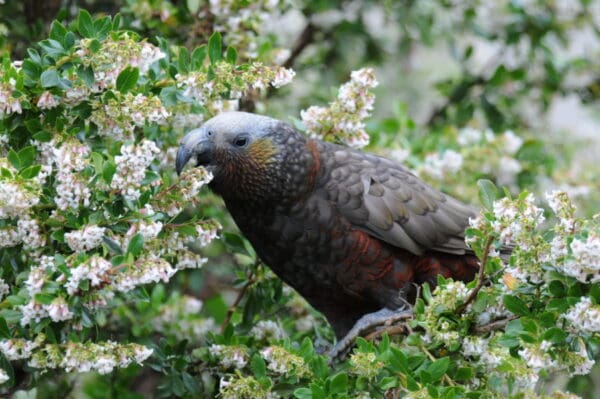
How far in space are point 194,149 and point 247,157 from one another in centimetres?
25

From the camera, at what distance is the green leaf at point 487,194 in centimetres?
267

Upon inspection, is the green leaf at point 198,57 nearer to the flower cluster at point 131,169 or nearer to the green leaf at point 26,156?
the flower cluster at point 131,169

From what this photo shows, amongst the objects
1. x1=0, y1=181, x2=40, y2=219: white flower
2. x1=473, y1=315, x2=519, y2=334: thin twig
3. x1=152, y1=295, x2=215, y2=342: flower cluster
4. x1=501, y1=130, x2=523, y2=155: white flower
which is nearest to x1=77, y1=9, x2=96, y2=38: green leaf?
x1=0, y1=181, x2=40, y2=219: white flower

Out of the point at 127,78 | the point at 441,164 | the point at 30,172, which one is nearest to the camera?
the point at 30,172

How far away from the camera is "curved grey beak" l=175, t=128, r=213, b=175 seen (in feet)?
10.8

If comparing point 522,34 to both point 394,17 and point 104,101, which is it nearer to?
point 394,17

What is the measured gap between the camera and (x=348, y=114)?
350cm

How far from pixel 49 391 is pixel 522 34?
11.2ft

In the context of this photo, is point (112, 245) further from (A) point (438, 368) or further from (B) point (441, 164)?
(B) point (441, 164)

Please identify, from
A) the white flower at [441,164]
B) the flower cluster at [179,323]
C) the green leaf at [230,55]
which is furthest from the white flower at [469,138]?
the green leaf at [230,55]

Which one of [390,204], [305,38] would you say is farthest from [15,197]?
[305,38]

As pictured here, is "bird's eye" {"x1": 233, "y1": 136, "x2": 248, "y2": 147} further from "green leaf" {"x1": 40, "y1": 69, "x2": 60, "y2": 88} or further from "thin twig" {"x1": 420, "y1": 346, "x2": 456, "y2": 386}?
"thin twig" {"x1": 420, "y1": 346, "x2": 456, "y2": 386}

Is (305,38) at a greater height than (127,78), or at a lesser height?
lesser

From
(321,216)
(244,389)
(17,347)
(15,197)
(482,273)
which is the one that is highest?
A: (482,273)
